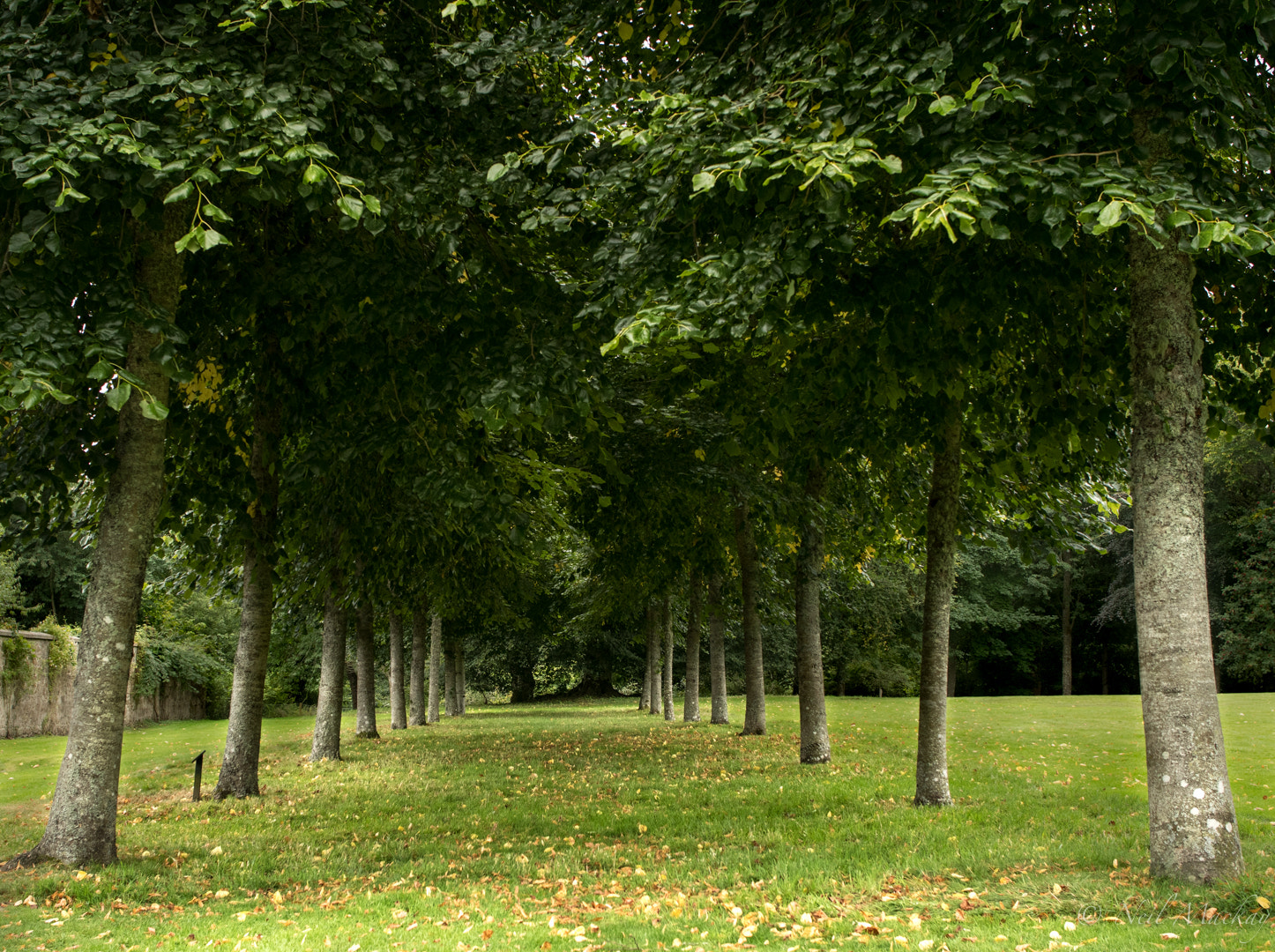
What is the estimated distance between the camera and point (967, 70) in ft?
16.6

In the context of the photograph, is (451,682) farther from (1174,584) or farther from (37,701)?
(1174,584)

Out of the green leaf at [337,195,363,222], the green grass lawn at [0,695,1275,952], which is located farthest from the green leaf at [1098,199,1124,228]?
the green leaf at [337,195,363,222]

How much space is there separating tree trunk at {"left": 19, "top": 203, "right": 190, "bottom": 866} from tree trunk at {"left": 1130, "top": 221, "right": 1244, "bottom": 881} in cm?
689

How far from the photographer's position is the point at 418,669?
2380cm

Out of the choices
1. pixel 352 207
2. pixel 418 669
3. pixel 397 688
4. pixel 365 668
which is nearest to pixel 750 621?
pixel 365 668

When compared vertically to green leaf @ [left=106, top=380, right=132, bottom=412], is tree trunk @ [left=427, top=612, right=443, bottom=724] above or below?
below

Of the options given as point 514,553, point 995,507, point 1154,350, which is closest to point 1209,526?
point 995,507

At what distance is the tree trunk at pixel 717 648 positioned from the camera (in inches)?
762

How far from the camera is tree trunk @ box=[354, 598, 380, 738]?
18.0 meters

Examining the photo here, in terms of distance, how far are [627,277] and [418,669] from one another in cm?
2010

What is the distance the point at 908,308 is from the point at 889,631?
111 ft

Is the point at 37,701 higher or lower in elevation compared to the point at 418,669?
lower

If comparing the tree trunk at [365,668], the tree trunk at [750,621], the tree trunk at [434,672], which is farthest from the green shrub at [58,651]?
the tree trunk at [750,621]

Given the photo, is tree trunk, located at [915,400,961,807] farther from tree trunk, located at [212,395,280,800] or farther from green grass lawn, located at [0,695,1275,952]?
tree trunk, located at [212,395,280,800]
